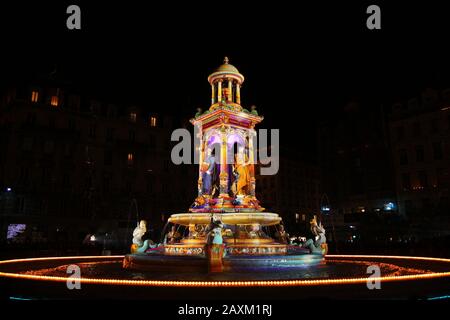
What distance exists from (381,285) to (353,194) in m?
57.7

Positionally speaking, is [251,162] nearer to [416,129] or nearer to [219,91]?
[219,91]

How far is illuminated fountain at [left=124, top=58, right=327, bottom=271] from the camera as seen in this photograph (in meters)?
14.5

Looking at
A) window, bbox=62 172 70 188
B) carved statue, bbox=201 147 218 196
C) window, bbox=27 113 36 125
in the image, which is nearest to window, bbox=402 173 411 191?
carved statue, bbox=201 147 218 196

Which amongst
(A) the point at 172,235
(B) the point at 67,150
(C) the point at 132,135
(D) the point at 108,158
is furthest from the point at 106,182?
(A) the point at 172,235

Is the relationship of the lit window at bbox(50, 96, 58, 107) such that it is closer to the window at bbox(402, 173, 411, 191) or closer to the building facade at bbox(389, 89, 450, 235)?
the building facade at bbox(389, 89, 450, 235)

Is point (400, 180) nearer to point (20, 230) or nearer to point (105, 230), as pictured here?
point (105, 230)

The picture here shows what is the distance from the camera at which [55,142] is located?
171ft

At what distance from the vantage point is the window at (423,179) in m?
51.3

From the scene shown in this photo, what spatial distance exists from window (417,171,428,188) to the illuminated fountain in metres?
37.6

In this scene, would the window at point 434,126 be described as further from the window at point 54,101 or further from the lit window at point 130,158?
the window at point 54,101

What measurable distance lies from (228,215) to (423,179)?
44624mm

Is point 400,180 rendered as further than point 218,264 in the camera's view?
Yes
